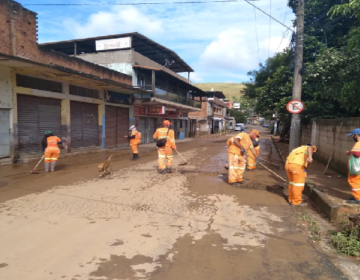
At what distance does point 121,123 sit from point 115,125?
761 mm

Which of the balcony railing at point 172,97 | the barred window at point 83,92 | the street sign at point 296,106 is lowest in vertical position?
the street sign at point 296,106

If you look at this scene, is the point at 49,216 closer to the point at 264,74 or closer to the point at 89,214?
the point at 89,214

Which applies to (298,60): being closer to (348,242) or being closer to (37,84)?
(348,242)

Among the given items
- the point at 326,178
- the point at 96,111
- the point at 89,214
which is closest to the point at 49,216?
the point at 89,214

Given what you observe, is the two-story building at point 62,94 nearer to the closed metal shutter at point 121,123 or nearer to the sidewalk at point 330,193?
the closed metal shutter at point 121,123

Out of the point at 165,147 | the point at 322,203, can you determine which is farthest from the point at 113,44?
the point at 322,203

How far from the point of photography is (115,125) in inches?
685

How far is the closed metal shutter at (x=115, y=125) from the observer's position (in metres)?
16.6

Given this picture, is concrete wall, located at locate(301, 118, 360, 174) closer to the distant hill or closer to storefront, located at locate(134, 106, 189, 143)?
storefront, located at locate(134, 106, 189, 143)

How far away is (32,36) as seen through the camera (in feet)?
37.8

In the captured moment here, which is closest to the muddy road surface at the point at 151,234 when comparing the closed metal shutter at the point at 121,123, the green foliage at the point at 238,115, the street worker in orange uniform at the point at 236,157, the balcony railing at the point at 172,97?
the street worker in orange uniform at the point at 236,157

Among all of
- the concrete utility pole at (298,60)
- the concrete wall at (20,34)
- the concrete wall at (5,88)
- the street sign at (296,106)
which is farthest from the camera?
the concrete wall at (20,34)

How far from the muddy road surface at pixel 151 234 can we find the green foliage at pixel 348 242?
0.34 metres

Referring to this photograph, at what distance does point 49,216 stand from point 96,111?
38.4 feet
